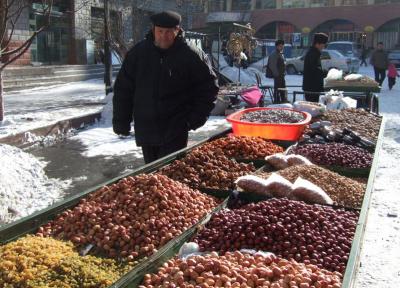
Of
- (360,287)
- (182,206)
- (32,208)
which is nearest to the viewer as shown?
(182,206)

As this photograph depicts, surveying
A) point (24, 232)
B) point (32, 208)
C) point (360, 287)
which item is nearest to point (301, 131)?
point (360, 287)

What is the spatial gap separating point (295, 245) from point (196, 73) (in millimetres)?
2086

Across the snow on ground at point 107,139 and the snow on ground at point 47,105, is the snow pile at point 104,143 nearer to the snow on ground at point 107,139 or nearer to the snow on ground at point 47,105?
the snow on ground at point 107,139

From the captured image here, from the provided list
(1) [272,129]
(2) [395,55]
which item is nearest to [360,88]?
(1) [272,129]

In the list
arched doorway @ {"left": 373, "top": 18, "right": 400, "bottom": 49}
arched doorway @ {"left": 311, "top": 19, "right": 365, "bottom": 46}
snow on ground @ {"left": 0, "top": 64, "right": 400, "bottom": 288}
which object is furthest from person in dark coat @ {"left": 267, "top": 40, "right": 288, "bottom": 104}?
arched doorway @ {"left": 373, "top": 18, "right": 400, "bottom": 49}

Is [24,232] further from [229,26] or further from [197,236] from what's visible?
[229,26]

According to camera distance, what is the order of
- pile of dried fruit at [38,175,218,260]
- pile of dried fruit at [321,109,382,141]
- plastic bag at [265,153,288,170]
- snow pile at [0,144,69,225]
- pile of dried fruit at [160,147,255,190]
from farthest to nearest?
pile of dried fruit at [321,109,382,141]
snow pile at [0,144,69,225]
plastic bag at [265,153,288,170]
pile of dried fruit at [160,147,255,190]
pile of dried fruit at [38,175,218,260]

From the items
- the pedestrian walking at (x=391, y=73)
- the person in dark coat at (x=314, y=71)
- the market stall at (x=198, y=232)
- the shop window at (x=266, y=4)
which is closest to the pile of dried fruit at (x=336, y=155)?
the market stall at (x=198, y=232)

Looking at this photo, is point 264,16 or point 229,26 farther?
point 264,16

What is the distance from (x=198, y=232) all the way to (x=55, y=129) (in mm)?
6931

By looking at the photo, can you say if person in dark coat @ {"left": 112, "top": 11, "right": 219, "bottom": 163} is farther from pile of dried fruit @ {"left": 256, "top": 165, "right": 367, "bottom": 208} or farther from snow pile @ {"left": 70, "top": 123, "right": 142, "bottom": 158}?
snow pile @ {"left": 70, "top": 123, "right": 142, "bottom": 158}

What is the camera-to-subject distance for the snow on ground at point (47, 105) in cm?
895

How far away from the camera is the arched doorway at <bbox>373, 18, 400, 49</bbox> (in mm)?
43688

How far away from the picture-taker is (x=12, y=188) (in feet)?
17.1
